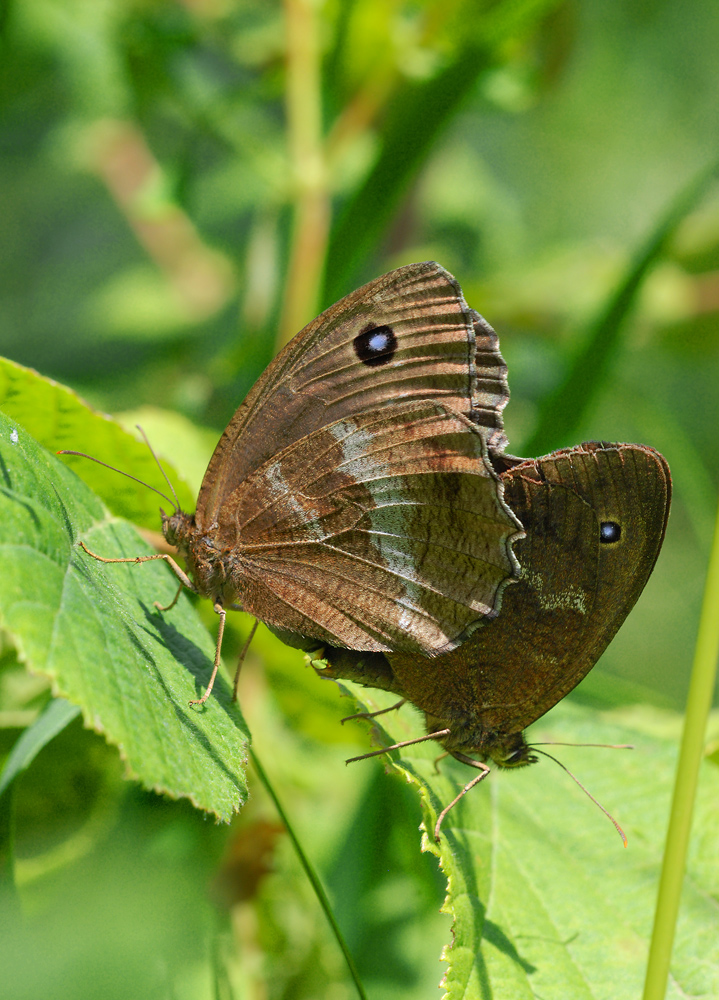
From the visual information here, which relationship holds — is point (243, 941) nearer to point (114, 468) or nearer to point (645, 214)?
point (114, 468)

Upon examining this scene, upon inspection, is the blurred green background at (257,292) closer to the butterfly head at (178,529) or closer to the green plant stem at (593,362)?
the green plant stem at (593,362)

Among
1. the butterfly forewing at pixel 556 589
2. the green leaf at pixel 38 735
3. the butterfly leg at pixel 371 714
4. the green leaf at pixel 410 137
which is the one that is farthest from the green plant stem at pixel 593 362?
the green leaf at pixel 38 735

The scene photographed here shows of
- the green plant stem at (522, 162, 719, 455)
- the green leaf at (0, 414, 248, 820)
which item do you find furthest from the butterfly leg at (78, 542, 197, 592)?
the green plant stem at (522, 162, 719, 455)

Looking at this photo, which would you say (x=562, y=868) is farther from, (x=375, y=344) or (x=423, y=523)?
(x=375, y=344)

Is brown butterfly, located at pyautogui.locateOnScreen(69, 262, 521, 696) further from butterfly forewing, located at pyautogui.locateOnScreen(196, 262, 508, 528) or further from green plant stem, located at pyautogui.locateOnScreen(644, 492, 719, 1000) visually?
green plant stem, located at pyautogui.locateOnScreen(644, 492, 719, 1000)

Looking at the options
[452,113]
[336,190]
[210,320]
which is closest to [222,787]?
[452,113]

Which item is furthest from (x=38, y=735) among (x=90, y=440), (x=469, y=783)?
(x=469, y=783)
